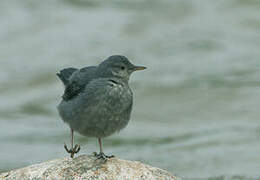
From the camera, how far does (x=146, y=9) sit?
2308cm

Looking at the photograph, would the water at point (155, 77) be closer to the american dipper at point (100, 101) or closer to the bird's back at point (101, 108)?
the american dipper at point (100, 101)

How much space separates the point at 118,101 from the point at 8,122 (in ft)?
29.3

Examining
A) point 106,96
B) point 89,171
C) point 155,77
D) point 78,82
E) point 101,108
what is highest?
point 155,77

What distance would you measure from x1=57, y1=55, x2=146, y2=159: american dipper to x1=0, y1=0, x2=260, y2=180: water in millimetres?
5119

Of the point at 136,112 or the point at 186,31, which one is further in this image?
the point at 186,31

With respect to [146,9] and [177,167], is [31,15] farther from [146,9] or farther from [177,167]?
[177,167]

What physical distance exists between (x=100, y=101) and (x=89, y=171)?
0.80 metres

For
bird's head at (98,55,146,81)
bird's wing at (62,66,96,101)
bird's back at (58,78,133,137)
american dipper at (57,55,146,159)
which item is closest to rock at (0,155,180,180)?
american dipper at (57,55,146,159)

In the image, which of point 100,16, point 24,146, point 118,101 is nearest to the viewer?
point 118,101

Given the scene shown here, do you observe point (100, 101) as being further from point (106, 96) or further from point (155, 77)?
point (155, 77)

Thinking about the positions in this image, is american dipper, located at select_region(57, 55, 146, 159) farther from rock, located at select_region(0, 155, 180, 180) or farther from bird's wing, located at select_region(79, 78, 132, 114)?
rock, located at select_region(0, 155, 180, 180)

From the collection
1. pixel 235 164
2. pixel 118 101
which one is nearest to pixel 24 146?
pixel 235 164

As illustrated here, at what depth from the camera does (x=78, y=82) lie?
8.20m

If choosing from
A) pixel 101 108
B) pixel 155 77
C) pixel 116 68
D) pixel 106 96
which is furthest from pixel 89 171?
pixel 155 77
